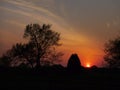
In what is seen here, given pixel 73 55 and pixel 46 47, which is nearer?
pixel 73 55

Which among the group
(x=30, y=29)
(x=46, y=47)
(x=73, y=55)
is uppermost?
(x=30, y=29)

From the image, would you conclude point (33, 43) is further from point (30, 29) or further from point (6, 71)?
point (6, 71)

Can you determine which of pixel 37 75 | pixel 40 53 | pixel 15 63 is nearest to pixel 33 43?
pixel 40 53

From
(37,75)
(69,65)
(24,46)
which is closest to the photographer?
(37,75)

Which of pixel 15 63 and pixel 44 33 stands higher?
pixel 44 33

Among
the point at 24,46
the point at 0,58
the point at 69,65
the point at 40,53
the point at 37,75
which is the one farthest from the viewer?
the point at 0,58

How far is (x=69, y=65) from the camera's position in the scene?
170 ft

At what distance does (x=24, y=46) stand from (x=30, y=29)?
5.57 m

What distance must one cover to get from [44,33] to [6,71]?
74.6ft

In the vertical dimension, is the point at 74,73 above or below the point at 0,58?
below


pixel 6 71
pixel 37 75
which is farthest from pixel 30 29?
pixel 37 75

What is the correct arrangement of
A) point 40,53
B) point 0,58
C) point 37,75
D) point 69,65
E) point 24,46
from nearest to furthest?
point 37,75 → point 69,65 → point 40,53 → point 24,46 → point 0,58

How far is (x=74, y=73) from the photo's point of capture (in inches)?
2007

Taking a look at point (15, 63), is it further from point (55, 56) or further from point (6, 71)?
point (6, 71)
